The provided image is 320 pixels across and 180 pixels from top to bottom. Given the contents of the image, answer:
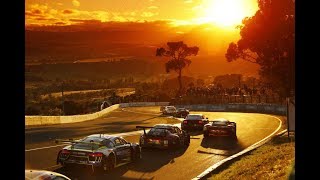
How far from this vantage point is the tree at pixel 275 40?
27.1 meters

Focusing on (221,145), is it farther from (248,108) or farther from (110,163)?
(248,108)

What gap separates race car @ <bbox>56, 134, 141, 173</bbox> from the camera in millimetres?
16125

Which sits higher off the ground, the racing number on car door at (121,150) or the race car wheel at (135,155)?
the racing number on car door at (121,150)

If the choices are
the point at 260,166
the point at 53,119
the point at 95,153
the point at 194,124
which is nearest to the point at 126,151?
the point at 95,153

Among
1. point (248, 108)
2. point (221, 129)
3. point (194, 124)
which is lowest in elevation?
point (248, 108)

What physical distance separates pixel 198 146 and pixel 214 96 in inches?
2923

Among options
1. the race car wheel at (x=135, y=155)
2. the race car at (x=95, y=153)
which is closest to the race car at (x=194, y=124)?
the race car wheel at (x=135, y=155)

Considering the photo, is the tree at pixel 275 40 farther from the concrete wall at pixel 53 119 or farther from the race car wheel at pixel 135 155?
the concrete wall at pixel 53 119

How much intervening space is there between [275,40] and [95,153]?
51.6 ft

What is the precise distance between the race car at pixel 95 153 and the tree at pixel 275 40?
12648 millimetres

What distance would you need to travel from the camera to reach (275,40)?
92.1ft

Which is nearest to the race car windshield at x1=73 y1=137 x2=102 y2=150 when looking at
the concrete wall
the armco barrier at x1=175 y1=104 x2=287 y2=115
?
the concrete wall

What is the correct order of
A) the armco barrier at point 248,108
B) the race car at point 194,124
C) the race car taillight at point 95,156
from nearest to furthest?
the race car taillight at point 95,156
the race car at point 194,124
the armco barrier at point 248,108

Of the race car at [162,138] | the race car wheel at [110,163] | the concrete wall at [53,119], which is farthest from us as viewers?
the concrete wall at [53,119]
